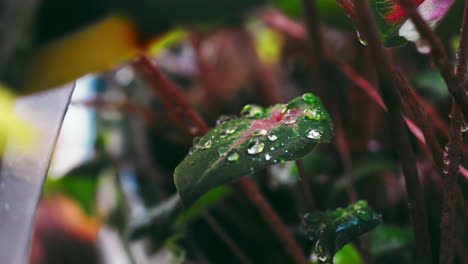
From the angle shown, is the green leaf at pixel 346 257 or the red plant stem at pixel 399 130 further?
the green leaf at pixel 346 257

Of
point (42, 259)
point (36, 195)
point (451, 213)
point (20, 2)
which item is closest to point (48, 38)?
point (20, 2)

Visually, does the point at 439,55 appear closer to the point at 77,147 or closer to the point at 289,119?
the point at 289,119

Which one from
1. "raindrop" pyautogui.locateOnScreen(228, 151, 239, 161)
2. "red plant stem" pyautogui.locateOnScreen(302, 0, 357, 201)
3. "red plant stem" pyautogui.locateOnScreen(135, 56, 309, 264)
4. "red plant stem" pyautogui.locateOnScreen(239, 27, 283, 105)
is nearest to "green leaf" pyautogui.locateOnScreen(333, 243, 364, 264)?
"red plant stem" pyautogui.locateOnScreen(135, 56, 309, 264)

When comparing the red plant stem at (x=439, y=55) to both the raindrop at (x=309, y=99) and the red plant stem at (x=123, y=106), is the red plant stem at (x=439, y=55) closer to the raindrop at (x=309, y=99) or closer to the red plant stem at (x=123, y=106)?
the raindrop at (x=309, y=99)

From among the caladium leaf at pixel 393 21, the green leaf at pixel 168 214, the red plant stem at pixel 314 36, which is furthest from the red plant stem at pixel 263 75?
the caladium leaf at pixel 393 21

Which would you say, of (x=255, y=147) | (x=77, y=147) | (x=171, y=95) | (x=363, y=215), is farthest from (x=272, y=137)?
(x=77, y=147)

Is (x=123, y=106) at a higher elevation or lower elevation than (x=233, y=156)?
higher
